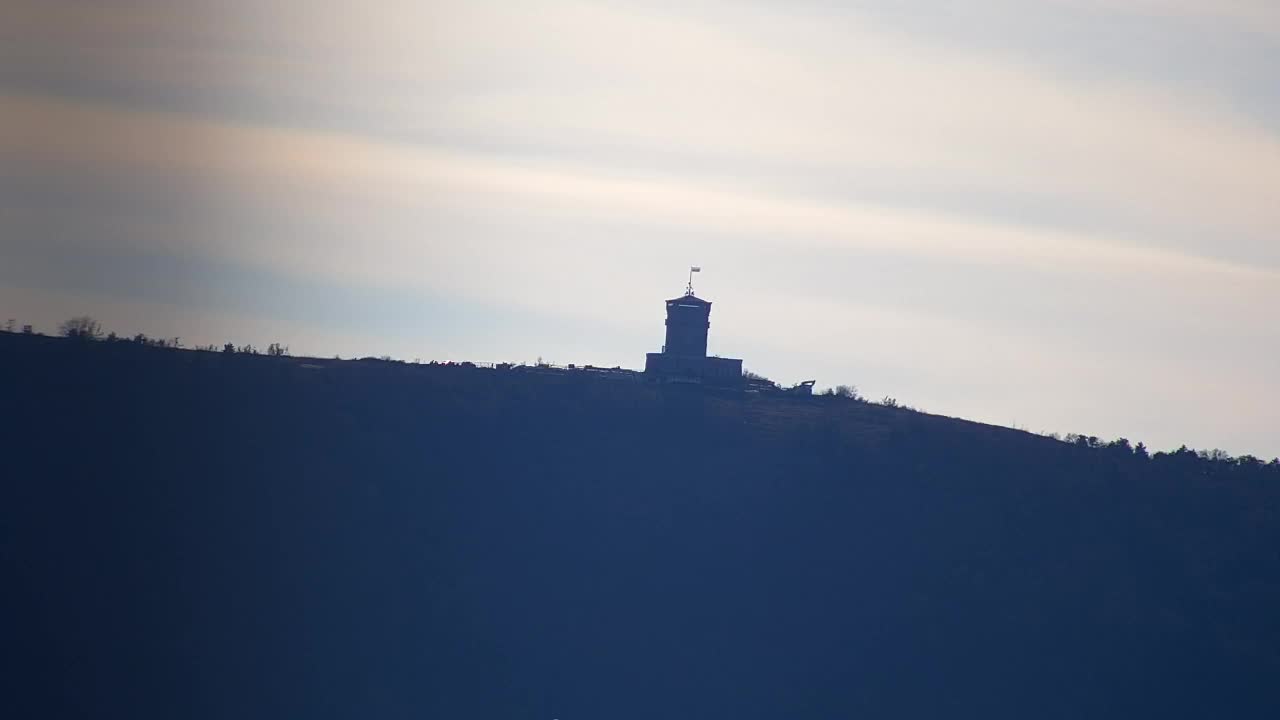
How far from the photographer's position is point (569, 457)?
94500mm

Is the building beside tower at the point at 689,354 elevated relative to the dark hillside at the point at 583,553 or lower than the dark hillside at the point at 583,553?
elevated

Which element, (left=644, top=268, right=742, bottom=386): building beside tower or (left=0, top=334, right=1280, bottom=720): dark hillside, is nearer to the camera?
(left=0, top=334, right=1280, bottom=720): dark hillside

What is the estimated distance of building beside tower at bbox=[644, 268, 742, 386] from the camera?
94188 mm

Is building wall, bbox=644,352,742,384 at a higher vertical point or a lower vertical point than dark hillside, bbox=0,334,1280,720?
higher

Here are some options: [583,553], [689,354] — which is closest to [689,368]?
[689,354]

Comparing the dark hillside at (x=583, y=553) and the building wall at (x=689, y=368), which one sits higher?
the building wall at (x=689, y=368)

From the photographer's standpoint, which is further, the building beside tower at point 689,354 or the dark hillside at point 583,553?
the building beside tower at point 689,354

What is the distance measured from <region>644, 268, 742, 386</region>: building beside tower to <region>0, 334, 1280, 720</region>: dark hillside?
1.55 metres

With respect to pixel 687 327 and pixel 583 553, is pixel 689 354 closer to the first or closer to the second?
pixel 687 327

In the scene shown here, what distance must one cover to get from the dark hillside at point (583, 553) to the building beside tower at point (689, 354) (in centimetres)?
155

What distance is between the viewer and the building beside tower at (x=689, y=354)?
9419 centimetres

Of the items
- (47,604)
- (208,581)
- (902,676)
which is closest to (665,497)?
(902,676)

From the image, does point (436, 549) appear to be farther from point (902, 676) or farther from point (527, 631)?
point (902, 676)

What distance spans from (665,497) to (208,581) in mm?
19828
